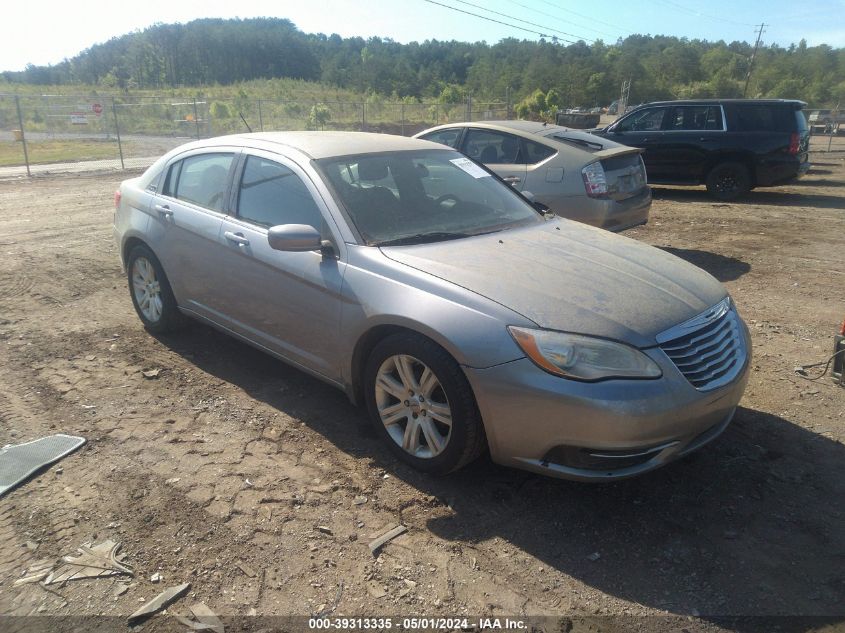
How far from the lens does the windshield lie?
377 centimetres

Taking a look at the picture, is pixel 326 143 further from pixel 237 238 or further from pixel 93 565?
pixel 93 565

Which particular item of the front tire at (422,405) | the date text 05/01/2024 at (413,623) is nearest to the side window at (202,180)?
the front tire at (422,405)

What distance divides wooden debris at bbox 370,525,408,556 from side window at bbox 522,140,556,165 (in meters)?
5.73

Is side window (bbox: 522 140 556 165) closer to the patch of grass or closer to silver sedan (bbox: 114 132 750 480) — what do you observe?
silver sedan (bbox: 114 132 750 480)

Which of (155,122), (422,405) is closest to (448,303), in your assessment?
(422,405)

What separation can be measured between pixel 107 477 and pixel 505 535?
6.80 ft

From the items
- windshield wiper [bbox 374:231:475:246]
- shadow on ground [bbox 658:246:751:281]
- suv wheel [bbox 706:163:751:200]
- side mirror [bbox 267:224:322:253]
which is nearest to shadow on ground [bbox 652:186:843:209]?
suv wheel [bbox 706:163:751:200]

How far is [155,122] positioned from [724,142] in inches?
1284

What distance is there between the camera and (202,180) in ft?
15.5

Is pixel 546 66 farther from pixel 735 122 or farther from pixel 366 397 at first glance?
pixel 366 397

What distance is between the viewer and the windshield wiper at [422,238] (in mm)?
3615

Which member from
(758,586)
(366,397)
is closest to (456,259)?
(366,397)

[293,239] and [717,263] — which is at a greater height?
[293,239]

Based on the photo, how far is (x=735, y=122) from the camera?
12.0m
